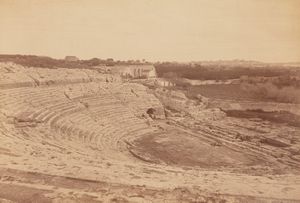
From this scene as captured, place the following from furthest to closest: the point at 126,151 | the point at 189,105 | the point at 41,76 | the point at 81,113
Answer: the point at 41,76, the point at 81,113, the point at 189,105, the point at 126,151

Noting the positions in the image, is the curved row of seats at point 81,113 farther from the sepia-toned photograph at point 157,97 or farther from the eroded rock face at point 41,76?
the eroded rock face at point 41,76

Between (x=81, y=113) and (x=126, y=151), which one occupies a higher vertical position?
(x=81, y=113)

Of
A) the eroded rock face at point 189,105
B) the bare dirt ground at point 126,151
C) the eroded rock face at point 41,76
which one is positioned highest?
the eroded rock face at point 41,76

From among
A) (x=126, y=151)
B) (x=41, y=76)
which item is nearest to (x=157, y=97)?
(x=126, y=151)

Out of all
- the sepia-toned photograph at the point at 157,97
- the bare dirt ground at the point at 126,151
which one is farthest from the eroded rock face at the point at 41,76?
the bare dirt ground at the point at 126,151

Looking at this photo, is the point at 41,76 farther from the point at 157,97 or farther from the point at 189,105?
the point at 189,105
